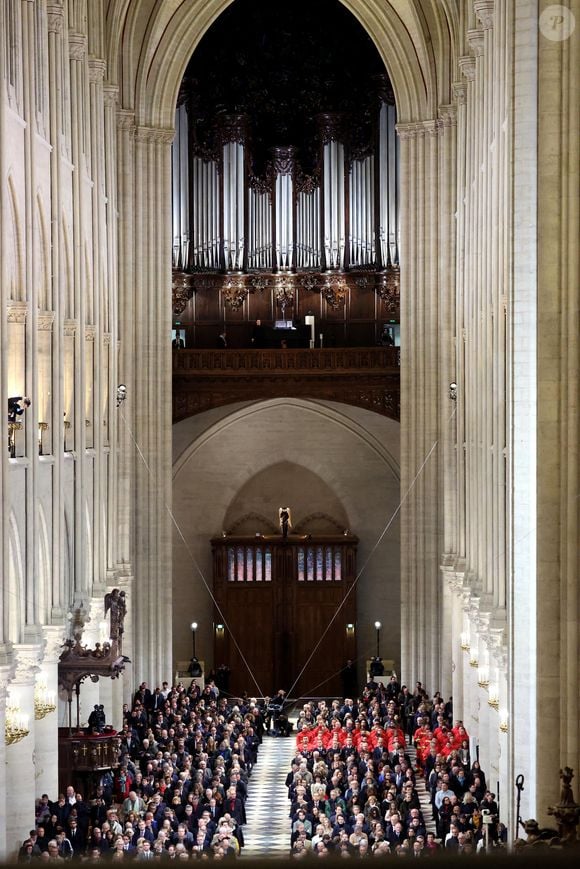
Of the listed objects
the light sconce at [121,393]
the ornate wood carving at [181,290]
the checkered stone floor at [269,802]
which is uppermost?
the ornate wood carving at [181,290]

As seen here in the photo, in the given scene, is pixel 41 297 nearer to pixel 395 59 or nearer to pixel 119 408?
pixel 119 408

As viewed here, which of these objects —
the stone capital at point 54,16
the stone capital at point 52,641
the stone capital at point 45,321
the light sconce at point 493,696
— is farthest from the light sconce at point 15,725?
the stone capital at point 54,16

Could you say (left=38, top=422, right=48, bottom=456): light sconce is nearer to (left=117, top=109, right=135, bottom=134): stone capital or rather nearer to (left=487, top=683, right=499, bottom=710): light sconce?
(left=487, top=683, right=499, bottom=710): light sconce

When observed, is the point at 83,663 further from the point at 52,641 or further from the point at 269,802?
the point at 269,802

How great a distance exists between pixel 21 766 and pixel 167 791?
11.1 ft

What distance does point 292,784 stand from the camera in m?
22.7

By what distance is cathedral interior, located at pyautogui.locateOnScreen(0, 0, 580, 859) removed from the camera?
16.2 metres

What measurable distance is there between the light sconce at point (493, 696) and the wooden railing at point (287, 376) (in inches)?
527

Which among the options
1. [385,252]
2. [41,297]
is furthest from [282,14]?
[41,297]

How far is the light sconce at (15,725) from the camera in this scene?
18328 mm

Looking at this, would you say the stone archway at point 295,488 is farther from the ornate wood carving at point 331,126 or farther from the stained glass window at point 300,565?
the ornate wood carving at point 331,126

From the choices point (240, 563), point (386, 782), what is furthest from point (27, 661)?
point (240, 563)

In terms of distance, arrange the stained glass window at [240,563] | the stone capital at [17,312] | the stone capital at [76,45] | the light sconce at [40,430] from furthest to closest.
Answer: the stained glass window at [240,563]
the stone capital at [76,45]
the light sconce at [40,430]
the stone capital at [17,312]

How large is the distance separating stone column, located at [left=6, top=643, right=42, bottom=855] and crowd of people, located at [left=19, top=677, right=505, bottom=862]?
1.12ft
